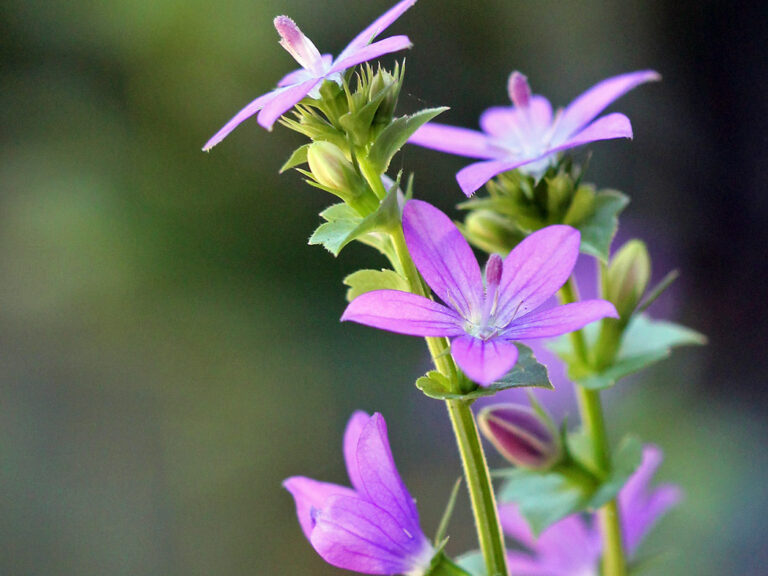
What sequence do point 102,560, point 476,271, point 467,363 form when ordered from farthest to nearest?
point 102,560 → point 476,271 → point 467,363

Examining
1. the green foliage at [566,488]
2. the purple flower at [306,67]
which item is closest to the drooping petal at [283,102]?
the purple flower at [306,67]

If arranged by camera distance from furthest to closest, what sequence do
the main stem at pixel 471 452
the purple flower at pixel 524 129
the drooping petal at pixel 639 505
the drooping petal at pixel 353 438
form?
the drooping petal at pixel 639 505 < the purple flower at pixel 524 129 < the drooping petal at pixel 353 438 < the main stem at pixel 471 452

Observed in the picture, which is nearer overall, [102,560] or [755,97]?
[102,560]

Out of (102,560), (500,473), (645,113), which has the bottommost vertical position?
(102,560)

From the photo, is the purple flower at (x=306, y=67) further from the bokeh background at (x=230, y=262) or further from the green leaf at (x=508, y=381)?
the bokeh background at (x=230, y=262)

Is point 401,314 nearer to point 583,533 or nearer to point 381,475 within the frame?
point 381,475

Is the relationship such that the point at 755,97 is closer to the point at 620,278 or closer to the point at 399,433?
the point at 399,433

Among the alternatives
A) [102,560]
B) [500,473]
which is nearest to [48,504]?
[102,560]
